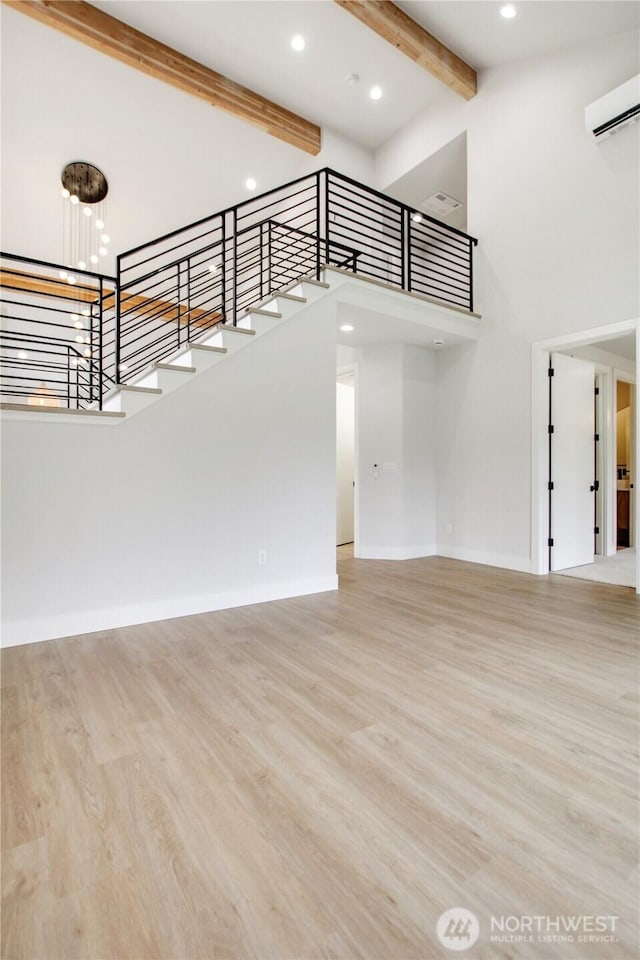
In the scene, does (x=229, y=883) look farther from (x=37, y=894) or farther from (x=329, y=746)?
(x=329, y=746)

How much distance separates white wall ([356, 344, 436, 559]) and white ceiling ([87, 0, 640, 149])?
3266 mm

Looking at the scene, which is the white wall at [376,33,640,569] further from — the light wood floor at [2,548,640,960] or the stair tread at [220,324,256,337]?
the stair tread at [220,324,256,337]

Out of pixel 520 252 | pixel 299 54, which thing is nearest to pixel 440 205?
pixel 520 252

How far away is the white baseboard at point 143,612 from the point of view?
10.3 ft

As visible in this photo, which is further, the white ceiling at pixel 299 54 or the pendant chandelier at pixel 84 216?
the pendant chandelier at pixel 84 216

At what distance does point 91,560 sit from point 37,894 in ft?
7.69

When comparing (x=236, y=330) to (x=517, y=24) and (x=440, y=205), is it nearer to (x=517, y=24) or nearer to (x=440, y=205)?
(x=517, y=24)

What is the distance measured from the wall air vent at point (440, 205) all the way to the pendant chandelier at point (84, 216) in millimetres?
4878

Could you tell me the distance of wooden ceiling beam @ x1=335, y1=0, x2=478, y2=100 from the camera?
4574 millimetres

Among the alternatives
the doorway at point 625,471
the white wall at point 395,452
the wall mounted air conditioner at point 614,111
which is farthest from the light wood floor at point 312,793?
the doorway at point 625,471

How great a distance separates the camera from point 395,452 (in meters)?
6.13

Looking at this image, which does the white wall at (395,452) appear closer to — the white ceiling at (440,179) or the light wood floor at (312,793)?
the white ceiling at (440,179)

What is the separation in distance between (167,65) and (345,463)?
5.32 m

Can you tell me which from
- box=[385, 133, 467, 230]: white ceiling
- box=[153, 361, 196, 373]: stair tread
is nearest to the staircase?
box=[153, 361, 196, 373]: stair tread
